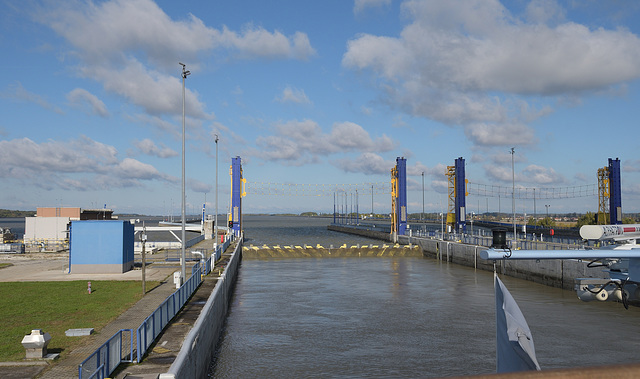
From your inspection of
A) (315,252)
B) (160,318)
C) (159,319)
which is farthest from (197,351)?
(315,252)

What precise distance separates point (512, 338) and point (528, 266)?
47.8 metres

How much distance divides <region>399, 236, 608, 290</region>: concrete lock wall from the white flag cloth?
3258 cm

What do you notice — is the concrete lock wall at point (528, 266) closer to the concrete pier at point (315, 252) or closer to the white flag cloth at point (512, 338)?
the concrete pier at point (315, 252)

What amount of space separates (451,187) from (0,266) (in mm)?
82812

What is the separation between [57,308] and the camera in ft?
87.3

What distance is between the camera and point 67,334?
64.7 ft

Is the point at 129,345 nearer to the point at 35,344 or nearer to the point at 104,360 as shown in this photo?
the point at 35,344

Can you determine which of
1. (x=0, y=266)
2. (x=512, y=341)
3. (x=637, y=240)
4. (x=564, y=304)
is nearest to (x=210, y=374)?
(x=637, y=240)

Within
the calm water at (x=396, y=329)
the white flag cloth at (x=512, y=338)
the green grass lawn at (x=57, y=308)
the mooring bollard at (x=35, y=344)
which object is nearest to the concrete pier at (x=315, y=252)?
the calm water at (x=396, y=329)

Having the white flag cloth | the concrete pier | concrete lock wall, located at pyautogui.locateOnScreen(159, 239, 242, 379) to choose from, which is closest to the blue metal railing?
concrete lock wall, located at pyautogui.locateOnScreen(159, 239, 242, 379)

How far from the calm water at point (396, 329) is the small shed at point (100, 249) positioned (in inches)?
401

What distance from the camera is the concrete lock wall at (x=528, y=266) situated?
4079 cm

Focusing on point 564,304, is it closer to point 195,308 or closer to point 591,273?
point 591,273

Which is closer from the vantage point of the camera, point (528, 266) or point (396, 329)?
point (396, 329)
